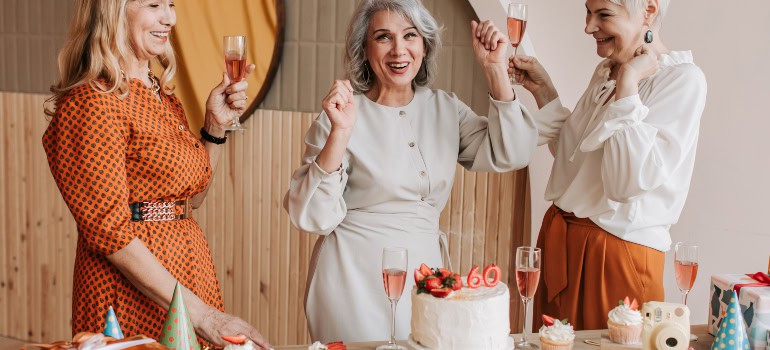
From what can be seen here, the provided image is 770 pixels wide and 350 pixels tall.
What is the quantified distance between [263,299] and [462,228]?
1.17 m

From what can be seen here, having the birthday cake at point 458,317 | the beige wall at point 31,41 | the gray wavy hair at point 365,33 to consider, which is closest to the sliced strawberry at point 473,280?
the birthday cake at point 458,317

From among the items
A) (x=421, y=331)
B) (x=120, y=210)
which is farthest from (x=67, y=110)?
(x=421, y=331)

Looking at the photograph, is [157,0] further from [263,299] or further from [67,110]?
[263,299]

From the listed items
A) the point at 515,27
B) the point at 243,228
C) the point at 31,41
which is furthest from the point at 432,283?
the point at 31,41

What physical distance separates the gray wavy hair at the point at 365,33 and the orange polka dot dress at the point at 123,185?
523mm

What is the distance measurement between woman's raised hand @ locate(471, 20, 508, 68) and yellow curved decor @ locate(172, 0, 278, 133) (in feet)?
5.91

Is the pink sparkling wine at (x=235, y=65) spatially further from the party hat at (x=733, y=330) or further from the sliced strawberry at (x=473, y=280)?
the party hat at (x=733, y=330)

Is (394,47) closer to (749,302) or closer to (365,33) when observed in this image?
(365,33)

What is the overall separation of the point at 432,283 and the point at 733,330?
683 millimetres

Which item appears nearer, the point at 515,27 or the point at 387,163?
the point at 387,163

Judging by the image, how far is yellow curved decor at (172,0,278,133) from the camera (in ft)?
13.2

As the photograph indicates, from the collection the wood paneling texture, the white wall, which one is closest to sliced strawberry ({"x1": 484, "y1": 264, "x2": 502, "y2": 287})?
the white wall

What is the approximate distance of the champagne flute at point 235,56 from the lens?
2338 millimetres

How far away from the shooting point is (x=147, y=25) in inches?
85.0
